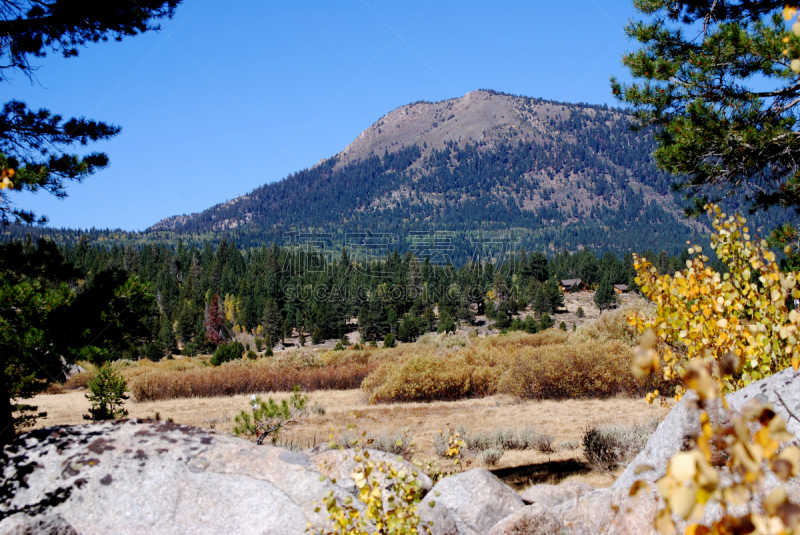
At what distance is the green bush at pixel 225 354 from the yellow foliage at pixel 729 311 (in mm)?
33004

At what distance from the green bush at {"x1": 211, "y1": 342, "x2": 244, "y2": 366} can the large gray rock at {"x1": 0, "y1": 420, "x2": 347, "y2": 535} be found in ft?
102

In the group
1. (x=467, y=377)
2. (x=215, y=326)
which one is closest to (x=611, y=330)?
(x=467, y=377)

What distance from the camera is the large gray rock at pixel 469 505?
4.63 metres

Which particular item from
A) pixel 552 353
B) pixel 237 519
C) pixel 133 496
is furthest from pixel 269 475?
pixel 552 353

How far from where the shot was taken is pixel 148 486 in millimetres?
3945

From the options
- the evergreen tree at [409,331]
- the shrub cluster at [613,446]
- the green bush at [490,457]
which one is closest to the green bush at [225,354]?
the evergreen tree at [409,331]

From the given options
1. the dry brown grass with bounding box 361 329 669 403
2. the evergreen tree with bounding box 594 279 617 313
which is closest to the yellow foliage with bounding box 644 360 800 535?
the dry brown grass with bounding box 361 329 669 403

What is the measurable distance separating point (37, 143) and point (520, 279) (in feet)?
259

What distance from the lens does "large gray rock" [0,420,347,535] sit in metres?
3.75

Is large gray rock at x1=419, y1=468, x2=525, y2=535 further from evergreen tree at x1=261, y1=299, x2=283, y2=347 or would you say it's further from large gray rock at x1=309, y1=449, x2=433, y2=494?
evergreen tree at x1=261, y1=299, x2=283, y2=347

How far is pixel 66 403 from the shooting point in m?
20.3

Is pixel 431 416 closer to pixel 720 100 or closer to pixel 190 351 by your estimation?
pixel 720 100

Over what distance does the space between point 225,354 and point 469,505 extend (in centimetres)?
3274

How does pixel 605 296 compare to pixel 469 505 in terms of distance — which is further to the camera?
pixel 605 296
